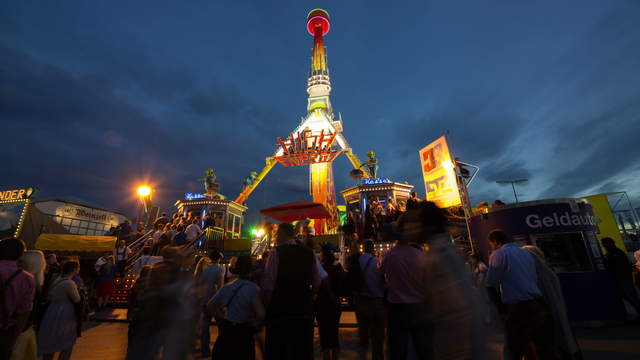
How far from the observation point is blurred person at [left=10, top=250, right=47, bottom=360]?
10.9 feet

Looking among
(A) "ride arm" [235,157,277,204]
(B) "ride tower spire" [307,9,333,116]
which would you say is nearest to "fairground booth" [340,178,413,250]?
(A) "ride arm" [235,157,277,204]

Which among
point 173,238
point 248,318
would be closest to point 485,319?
point 248,318

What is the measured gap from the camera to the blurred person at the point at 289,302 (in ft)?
9.95

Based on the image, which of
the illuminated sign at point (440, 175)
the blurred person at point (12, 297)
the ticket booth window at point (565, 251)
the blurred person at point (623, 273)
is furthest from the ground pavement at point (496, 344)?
the illuminated sign at point (440, 175)

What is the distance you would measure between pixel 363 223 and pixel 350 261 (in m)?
9.83

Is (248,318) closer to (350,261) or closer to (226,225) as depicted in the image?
(350,261)

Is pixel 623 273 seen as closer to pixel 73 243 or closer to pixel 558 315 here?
pixel 558 315

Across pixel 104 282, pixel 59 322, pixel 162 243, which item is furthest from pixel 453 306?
pixel 104 282

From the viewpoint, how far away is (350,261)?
15.2ft

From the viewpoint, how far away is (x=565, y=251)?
7672mm

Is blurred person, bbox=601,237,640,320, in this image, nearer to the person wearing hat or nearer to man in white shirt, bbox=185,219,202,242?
the person wearing hat

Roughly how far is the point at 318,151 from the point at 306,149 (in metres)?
1.44

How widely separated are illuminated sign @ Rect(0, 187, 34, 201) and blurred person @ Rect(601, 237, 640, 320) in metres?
31.6

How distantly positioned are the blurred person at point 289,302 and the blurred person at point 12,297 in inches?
118
